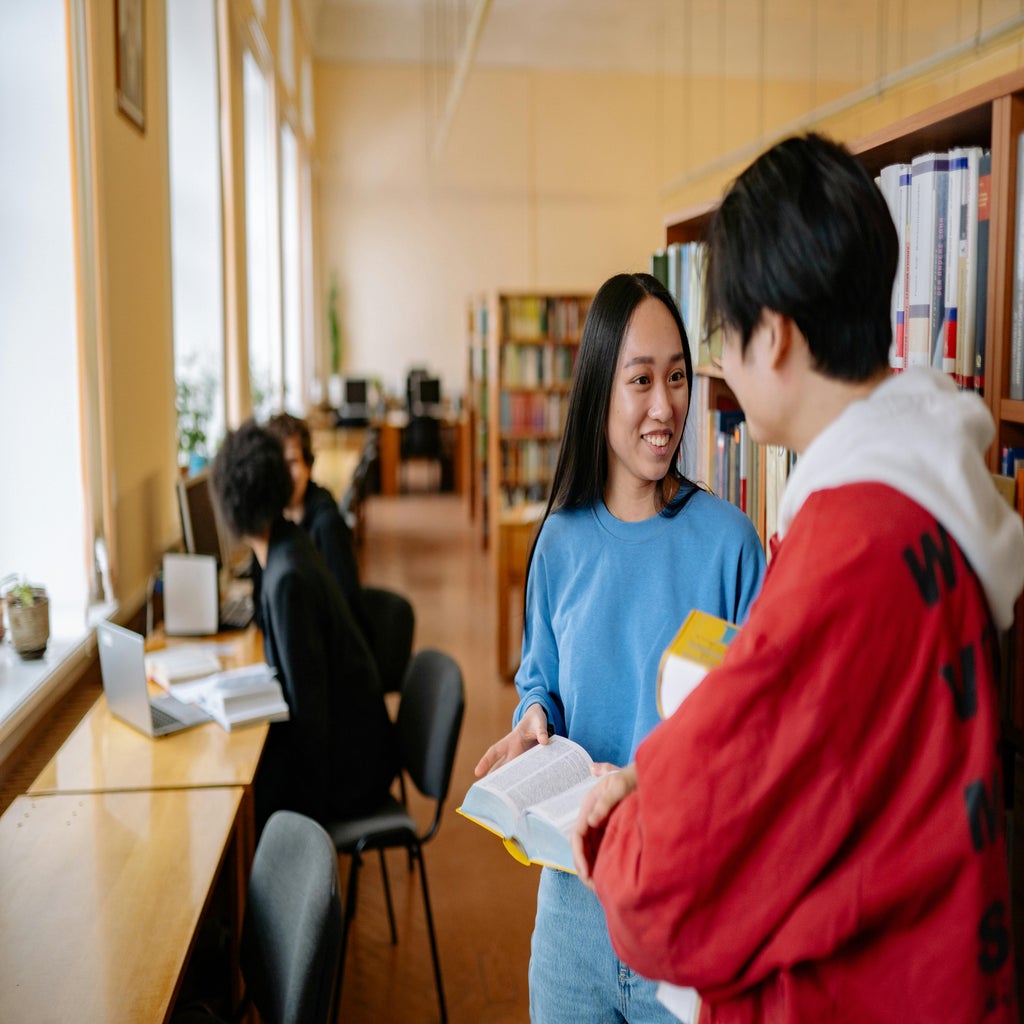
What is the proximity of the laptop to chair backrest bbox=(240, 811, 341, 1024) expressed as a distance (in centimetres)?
69

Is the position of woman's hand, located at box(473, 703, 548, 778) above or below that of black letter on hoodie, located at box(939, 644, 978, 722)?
below

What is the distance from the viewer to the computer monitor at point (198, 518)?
3.48m

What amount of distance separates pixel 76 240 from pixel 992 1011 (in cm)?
286

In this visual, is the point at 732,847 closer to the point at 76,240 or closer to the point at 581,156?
the point at 76,240

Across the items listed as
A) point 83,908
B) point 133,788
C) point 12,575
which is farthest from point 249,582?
point 83,908

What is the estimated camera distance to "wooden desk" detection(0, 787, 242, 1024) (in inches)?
58.7

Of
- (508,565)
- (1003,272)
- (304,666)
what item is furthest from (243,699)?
(508,565)

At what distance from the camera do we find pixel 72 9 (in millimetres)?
2805

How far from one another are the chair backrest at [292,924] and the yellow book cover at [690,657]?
0.81 metres

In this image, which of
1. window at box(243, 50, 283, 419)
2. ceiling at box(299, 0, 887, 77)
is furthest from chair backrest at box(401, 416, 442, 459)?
ceiling at box(299, 0, 887, 77)

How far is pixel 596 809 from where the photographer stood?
101 cm

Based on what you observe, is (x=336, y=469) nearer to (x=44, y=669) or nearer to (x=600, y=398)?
(x=44, y=669)

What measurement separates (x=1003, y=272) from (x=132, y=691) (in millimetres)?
2086

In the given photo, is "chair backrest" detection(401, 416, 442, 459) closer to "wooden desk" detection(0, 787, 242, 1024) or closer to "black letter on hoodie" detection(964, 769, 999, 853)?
"wooden desk" detection(0, 787, 242, 1024)
